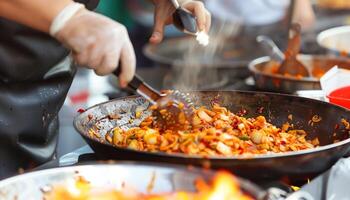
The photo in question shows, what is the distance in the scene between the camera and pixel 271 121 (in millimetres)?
2252

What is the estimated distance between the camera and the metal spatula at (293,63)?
3.08m

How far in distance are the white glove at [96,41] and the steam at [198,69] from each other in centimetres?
171

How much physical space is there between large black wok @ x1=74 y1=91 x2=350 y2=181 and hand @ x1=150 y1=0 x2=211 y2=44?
0.87 feet

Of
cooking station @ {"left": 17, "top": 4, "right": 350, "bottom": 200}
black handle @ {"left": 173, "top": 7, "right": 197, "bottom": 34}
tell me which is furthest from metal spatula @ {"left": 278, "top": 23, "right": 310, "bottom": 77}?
black handle @ {"left": 173, "top": 7, "right": 197, "bottom": 34}

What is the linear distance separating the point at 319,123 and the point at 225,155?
1.81ft

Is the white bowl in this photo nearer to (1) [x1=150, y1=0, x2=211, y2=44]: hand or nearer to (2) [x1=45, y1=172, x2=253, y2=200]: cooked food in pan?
(1) [x1=150, y1=0, x2=211, y2=44]: hand

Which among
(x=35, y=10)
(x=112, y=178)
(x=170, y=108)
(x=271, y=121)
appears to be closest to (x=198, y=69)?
(x=271, y=121)

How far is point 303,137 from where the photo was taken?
2.10 m

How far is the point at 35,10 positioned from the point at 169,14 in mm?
782

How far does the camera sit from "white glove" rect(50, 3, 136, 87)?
5.31ft

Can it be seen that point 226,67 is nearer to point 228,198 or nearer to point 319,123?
point 319,123

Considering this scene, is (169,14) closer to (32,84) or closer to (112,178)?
(32,84)

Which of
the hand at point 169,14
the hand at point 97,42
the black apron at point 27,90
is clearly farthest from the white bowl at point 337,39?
the hand at point 97,42

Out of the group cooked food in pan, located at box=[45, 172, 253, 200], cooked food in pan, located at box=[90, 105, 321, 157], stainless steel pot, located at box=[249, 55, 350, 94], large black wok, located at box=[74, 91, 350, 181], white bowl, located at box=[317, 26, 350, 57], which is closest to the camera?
cooked food in pan, located at box=[45, 172, 253, 200]
